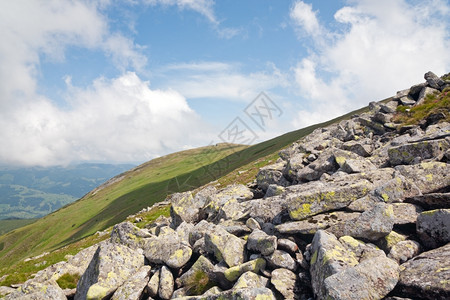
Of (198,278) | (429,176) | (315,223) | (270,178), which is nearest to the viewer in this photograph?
(198,278)

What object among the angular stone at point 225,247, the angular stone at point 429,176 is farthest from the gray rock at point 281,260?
the angular stone at point 429,176

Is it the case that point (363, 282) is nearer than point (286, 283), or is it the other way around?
point (363, 282)

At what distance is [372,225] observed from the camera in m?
10.6

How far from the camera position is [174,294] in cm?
1145

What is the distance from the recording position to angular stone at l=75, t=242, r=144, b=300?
11.9 metres

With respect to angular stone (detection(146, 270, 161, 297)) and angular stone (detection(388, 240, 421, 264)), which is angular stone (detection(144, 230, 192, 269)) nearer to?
angular stone (detection(146, 270, 161, 297))

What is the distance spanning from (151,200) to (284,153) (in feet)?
205

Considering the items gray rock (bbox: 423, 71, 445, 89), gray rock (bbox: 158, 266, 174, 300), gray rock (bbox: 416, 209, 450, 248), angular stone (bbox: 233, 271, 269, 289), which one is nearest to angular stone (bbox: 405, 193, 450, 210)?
gray rock (bbox: 416, 209, 450, 248)

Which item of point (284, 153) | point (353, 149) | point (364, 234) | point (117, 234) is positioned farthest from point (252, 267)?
point (284, 153)

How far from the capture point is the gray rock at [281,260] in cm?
1051

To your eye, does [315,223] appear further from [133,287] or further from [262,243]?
[133,287]

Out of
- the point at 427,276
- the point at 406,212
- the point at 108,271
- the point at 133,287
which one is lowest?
the point at 427,276

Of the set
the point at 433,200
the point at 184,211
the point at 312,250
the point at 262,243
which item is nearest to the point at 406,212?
the point at 433,200

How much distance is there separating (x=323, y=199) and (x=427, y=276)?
6.21 metres
